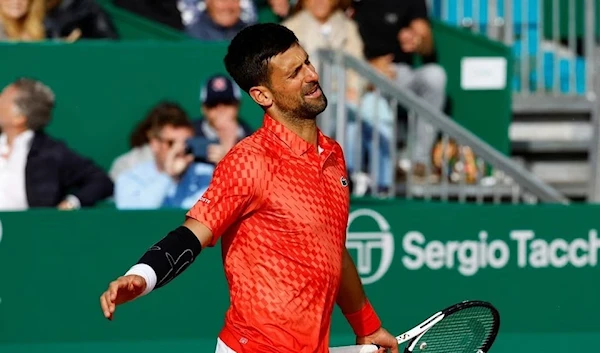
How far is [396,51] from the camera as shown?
1011 centimetres

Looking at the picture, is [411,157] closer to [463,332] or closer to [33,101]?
[33,101]

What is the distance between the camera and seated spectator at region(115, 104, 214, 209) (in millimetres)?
8172

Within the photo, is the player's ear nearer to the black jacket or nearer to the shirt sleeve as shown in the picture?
the shirt sleeve

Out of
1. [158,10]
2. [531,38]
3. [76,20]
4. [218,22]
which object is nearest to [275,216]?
[76,20]

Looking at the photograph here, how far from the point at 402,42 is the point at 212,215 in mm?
6233

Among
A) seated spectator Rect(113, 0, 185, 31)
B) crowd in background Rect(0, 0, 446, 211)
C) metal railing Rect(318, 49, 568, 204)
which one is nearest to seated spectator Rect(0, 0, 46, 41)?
crowd in background Rect(0, 0, 446, 211)

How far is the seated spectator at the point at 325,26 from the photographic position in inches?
368

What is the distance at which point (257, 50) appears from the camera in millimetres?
4230

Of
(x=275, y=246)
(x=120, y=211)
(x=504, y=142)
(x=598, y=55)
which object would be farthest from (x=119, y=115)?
(x=275, y=246)

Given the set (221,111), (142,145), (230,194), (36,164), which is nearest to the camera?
(230,194)

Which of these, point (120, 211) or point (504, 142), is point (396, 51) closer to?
point (504, 142)

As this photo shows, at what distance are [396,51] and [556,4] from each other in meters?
2.03

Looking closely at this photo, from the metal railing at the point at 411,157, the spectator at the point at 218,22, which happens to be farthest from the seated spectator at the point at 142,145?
the spectator at the point at 218,22

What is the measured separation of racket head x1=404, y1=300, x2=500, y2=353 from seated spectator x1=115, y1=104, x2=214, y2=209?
3.55 meters
